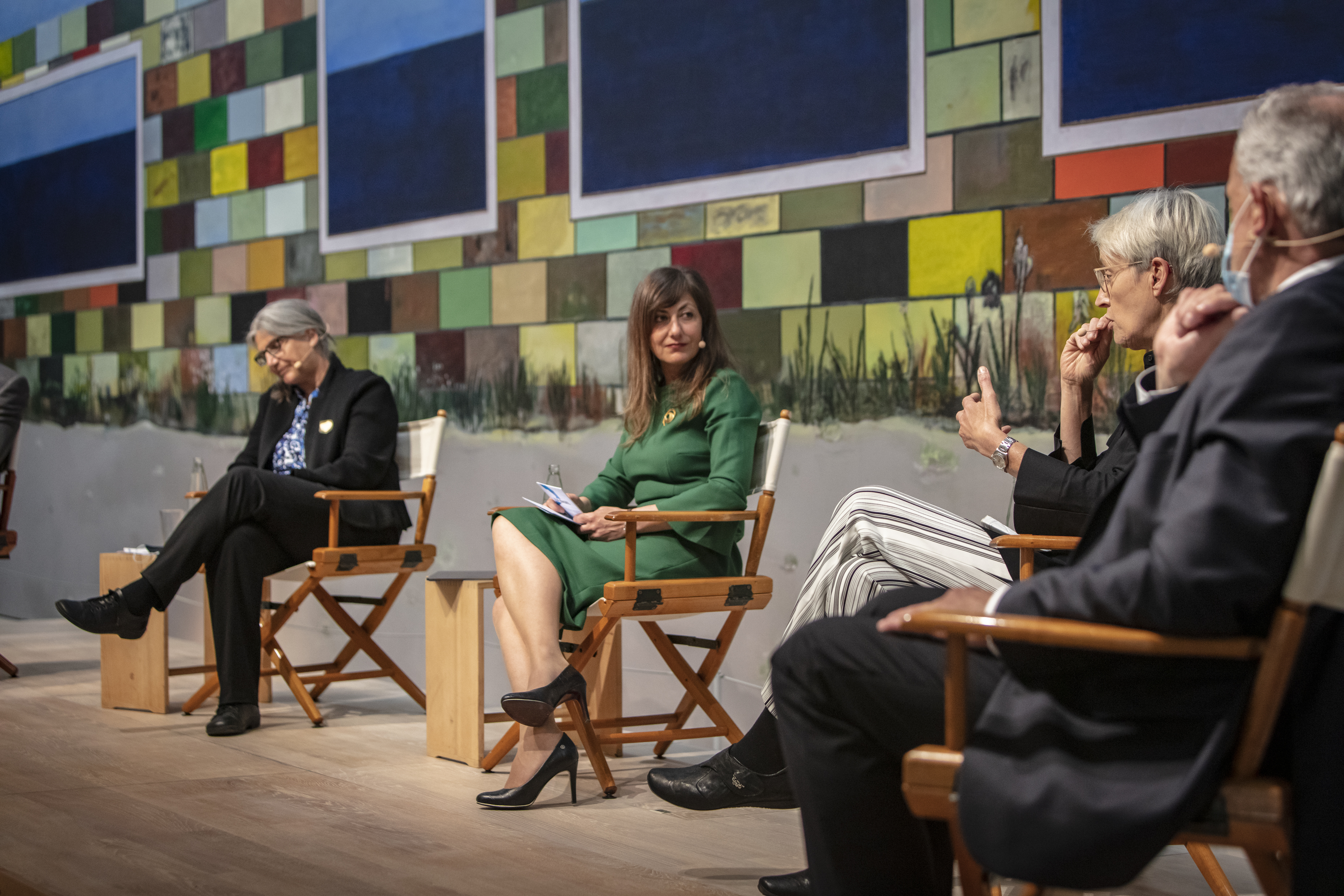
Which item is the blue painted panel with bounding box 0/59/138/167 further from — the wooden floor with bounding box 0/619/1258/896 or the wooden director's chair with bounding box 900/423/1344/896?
the wooden director's chair with bounding box 900/423/1344/896

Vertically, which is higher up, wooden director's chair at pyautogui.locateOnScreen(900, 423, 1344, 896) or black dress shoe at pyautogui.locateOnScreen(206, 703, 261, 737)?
wooden director's chair at pyautogui.locateOnScreen(900, 423, 1344, 896)

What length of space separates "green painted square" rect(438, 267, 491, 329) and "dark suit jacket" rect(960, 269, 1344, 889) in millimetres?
3588

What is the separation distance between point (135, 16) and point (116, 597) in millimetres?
3791

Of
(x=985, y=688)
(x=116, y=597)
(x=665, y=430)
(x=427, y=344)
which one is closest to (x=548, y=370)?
(x=427, y=344)

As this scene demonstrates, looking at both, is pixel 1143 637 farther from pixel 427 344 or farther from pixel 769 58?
pixel 427 344

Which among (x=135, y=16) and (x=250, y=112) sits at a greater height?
(x=135, y=16)

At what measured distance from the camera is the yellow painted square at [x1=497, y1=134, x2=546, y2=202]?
4570 mm

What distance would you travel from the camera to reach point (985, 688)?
1.56 metres

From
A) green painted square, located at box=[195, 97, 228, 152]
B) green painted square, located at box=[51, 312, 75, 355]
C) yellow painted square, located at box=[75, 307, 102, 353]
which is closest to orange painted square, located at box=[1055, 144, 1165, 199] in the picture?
green painted square, located at box=[195, 97, 228, 152]

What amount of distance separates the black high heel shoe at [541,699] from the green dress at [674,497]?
0.16 metres

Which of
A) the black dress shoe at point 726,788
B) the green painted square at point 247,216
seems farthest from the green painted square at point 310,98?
the black dress shoe at point 726,788

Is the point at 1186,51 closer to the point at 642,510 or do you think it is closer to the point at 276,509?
the point at 642,510

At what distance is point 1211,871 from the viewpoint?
2301 millimetres

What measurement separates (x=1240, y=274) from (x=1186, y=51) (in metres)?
1.80
